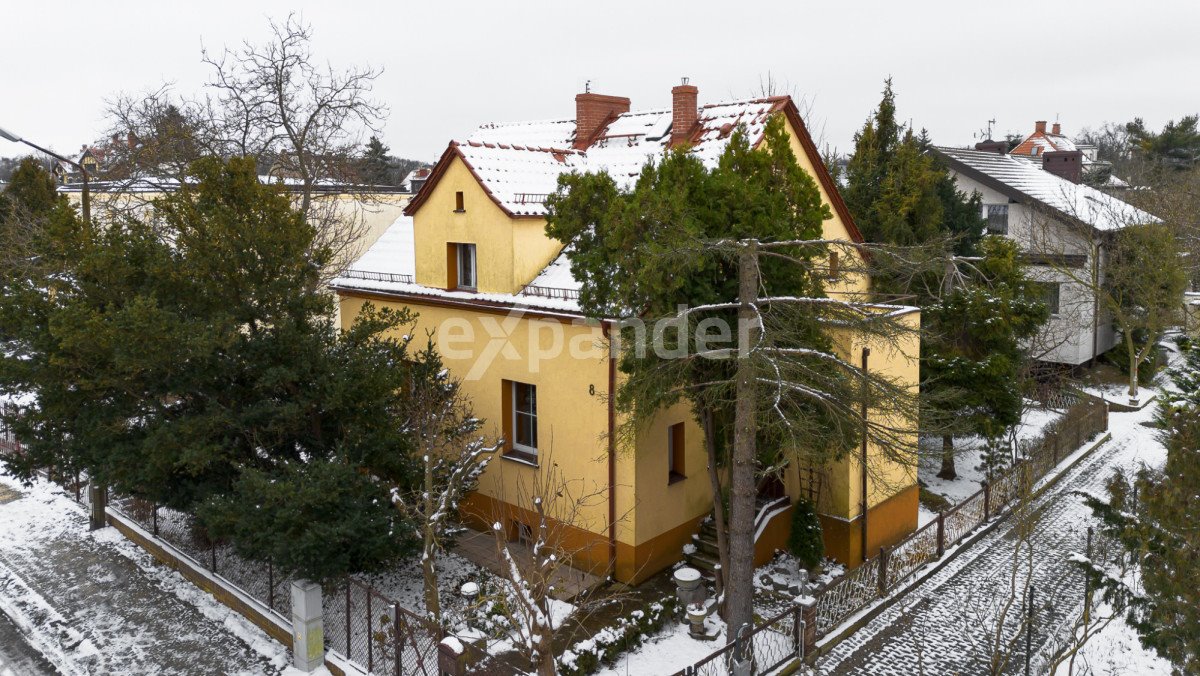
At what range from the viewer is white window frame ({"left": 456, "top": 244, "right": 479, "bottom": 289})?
15008 millimetres

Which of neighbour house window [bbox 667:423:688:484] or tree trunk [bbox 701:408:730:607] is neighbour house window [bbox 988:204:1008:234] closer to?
neighbour house window [bbox 667:423:688:484]

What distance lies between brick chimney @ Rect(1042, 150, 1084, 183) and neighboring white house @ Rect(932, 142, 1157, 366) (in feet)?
16.4

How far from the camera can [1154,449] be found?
69.1 ft

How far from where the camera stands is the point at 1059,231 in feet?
91.8

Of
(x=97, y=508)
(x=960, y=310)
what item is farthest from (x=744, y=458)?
(x=97, y=508)

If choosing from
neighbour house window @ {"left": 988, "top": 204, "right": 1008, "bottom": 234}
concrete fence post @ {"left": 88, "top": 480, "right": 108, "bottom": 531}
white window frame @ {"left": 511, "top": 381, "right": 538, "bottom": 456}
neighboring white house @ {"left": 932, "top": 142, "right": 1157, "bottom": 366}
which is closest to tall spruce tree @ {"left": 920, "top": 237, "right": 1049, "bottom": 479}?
white window frame @ {"left": 511, "top": 381, "right": 538, "bottom": 456}

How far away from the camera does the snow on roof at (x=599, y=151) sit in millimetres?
14453

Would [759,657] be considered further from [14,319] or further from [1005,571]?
[14,319]

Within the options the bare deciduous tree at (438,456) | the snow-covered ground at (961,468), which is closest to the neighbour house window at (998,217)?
the snow-covered ground at (961,468)

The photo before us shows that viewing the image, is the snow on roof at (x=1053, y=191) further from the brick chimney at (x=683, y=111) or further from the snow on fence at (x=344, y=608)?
the snow on fence at (x=344, y=608)

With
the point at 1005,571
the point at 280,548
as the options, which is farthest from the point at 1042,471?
the point at 280,548

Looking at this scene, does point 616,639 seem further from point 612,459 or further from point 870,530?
point 870,530

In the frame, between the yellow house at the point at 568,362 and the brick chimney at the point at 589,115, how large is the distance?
0.50m

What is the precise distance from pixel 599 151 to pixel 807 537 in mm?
8969
